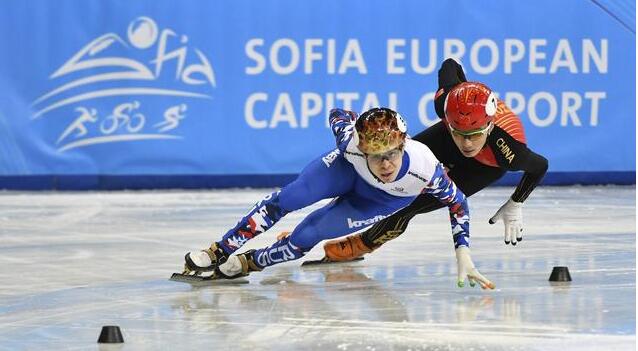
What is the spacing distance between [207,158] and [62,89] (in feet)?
4.31

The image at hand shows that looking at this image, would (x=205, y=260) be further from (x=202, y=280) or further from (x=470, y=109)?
(x=470, y=109)

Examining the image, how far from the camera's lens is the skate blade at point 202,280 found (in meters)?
6.59

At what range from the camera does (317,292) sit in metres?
6.34

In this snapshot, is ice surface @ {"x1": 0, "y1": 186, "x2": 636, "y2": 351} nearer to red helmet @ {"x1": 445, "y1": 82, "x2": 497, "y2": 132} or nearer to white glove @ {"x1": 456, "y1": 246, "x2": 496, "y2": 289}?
white glove @ {"x1": 456, "y1": 246, "x2": 496, "y2": 289}

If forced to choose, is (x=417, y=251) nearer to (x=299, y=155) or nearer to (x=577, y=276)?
(x=577, y=276)

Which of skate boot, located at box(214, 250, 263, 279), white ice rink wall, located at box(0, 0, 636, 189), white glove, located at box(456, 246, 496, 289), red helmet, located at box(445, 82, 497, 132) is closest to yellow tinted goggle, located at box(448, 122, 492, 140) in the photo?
red helmet, located at box(445, 82, 497, 132)

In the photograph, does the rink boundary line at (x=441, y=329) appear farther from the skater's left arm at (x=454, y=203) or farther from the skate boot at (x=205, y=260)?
the skate boot at (x=205, y=260)

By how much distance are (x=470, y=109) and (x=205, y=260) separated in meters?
1.40

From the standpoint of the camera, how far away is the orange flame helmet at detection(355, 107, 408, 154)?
6031mm

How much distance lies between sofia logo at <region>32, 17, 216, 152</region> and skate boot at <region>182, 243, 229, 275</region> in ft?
16.1

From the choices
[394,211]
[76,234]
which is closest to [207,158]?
[76,234]

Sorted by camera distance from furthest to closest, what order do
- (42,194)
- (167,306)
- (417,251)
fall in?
(42,194) → (417,251) → (167,306)

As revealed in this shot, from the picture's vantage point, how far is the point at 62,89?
37.3 ft

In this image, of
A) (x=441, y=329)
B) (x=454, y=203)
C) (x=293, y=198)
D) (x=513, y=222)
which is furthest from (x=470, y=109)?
(x=441, y=329)
